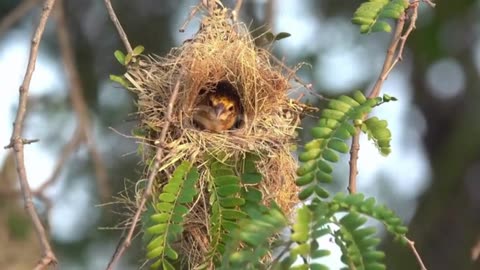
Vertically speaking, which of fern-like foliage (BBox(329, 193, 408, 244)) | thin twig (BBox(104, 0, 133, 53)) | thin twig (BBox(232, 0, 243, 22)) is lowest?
fern-like foliage (BBox(329, 193, 408, 244))

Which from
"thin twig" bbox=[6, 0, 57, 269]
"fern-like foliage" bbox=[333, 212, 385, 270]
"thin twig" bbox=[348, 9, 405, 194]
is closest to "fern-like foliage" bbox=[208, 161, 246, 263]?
"thin twig" bbox=[348, 9, 405, 194]

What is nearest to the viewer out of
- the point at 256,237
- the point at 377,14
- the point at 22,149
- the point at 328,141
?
the point at 256,237

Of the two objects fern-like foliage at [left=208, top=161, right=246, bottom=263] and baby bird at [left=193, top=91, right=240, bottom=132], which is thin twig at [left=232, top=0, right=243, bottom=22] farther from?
fern-like foliage at [left=208, top=161, right=246, bottom=263]

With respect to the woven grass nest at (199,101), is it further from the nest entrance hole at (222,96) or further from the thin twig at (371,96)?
the thin twig at (371,96)

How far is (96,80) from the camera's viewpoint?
17.7ft

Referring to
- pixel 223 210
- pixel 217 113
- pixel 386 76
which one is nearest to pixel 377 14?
pixel 386 76

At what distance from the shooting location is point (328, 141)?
1938 mm

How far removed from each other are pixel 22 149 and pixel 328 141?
0.58 m

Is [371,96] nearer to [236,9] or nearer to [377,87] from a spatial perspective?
[377,87]

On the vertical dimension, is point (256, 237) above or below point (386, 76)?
below

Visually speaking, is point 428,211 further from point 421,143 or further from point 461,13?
point 461,13

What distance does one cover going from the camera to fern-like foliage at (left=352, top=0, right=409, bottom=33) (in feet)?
7.18

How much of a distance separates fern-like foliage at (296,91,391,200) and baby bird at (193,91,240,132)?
29.4 inches

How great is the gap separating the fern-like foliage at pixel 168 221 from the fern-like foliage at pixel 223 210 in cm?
8
